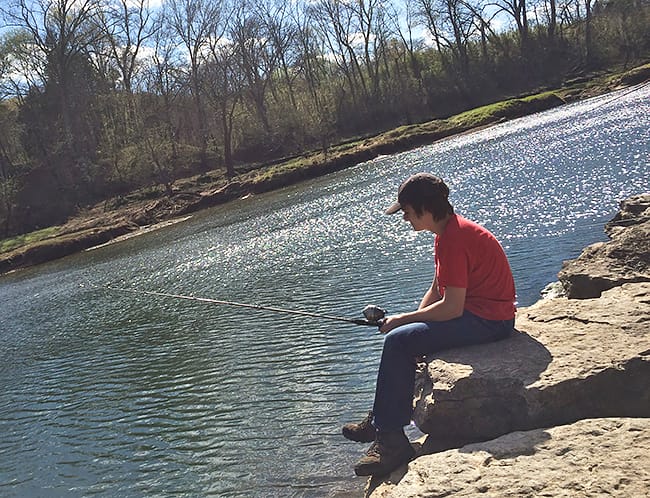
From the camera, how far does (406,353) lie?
4.58 meters

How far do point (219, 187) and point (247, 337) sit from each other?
36.3m

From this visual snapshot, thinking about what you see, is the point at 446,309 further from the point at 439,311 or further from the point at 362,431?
the point at 362,431

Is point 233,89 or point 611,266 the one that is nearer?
point 611,266

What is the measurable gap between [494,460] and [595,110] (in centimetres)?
3754

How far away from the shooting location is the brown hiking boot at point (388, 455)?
14.7 feet

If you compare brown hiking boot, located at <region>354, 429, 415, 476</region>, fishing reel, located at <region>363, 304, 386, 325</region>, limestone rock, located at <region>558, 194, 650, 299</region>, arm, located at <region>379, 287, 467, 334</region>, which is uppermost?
arm, located at <region>379, 287, 467, 334</region>

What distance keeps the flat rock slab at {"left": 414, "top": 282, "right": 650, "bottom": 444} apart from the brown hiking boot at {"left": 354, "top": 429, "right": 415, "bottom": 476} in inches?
7.6

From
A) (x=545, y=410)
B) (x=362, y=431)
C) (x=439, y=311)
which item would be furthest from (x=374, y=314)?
(x=545, y=410)

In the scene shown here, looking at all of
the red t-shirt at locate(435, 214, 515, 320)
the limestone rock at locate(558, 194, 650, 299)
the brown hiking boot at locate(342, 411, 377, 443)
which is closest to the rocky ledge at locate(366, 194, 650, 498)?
the red t-shirt at locate(435, 214, 515, 320)

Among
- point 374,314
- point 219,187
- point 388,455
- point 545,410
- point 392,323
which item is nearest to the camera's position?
point 545,410

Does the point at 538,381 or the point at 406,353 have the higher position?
the point at 406,353

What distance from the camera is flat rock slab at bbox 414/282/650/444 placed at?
165 inches

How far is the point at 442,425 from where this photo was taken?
177 inches

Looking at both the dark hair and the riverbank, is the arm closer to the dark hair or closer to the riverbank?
the dark hair
